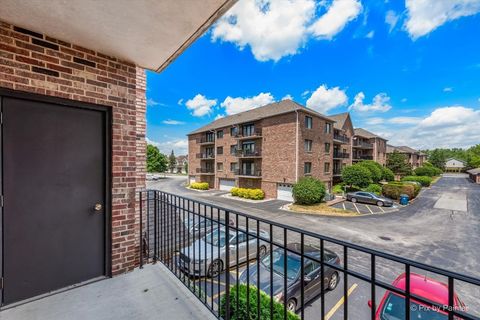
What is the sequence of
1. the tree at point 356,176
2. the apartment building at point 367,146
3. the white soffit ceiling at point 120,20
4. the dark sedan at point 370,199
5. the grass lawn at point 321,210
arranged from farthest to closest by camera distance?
the apartment building at point 367,146 → the tree at point 356,176 → the dark sedan at point 370,199 → the grass lawn at point 321,210 → the white soffit ceiling at point 120,20

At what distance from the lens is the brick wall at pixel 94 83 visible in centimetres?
230

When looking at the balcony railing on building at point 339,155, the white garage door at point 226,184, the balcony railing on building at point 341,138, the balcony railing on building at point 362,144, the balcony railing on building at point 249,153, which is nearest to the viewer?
the balcony railing on building at point 249,153

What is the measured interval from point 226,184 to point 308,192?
12648 mm

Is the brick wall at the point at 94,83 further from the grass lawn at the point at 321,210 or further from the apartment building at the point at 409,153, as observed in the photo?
the apartment building at the point at 409,153

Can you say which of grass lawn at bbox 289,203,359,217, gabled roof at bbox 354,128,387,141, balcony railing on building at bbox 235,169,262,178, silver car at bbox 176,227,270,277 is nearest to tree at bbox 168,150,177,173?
balcony railing on building at bbox 235,169,262,178

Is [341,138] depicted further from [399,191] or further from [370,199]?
[370,199]

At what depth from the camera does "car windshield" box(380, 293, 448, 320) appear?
11.3 ft

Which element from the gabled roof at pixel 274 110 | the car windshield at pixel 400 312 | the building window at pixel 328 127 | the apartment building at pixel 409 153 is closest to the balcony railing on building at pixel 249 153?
the gabled roof at pixel 274 110

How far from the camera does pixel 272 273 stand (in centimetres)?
181

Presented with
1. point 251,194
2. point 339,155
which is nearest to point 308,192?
point 251,194

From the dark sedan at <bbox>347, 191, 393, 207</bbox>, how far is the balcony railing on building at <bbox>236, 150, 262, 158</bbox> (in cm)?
933

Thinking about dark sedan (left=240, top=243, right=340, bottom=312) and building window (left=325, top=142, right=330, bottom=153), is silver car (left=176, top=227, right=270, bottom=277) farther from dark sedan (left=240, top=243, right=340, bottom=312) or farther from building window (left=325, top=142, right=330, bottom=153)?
building window (left=325, top=142, right=330, bottom=153)

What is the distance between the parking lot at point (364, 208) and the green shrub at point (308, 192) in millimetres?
1611

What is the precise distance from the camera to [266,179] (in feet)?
71.6
